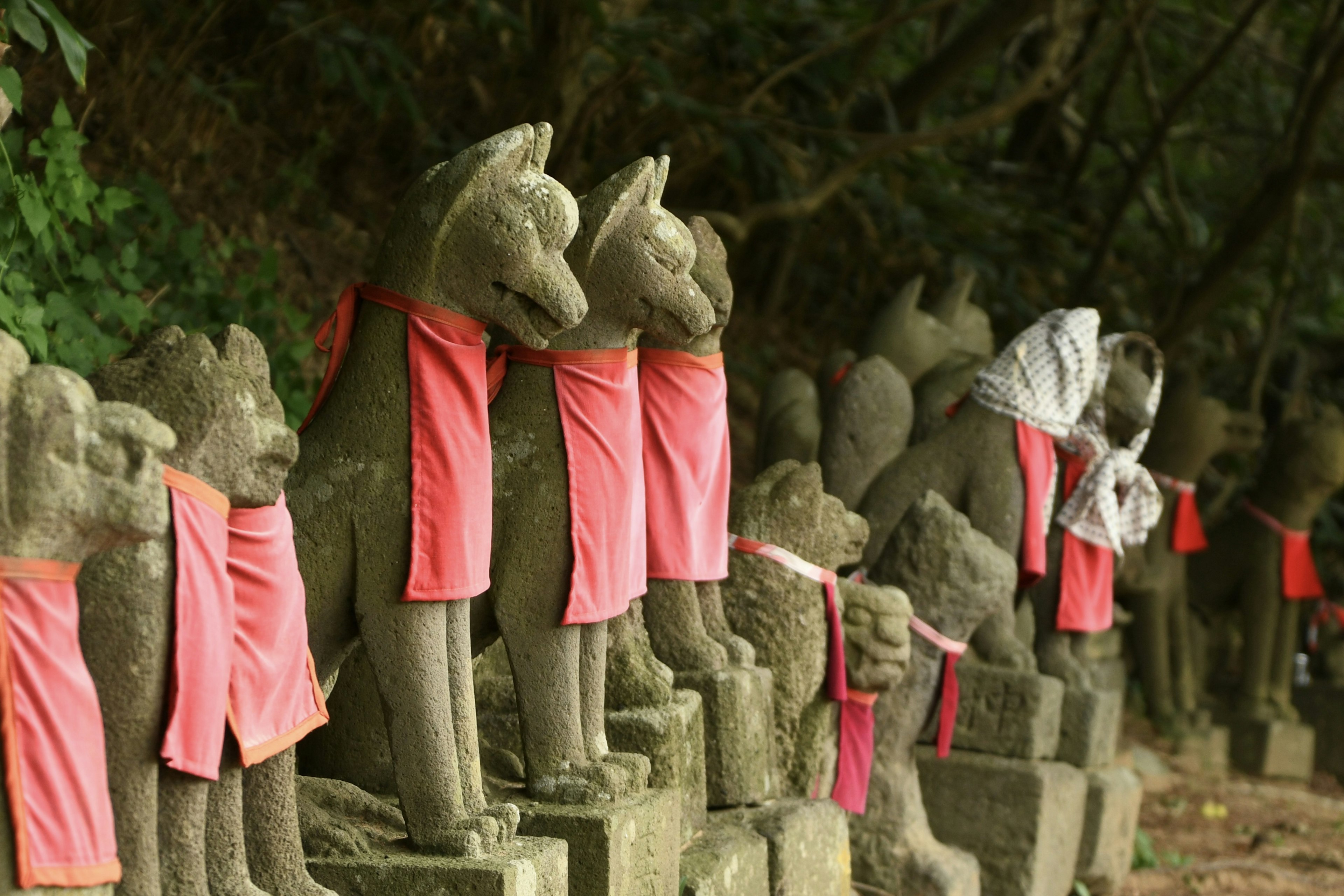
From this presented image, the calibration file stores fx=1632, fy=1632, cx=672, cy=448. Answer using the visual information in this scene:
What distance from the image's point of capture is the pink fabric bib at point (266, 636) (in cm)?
196

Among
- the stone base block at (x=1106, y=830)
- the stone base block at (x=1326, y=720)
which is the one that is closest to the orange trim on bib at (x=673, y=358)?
the stone base block at (x=1106, y=830)

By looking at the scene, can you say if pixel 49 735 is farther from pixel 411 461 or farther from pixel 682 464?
pixel 682 464

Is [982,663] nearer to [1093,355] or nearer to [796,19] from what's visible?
[1093,355]

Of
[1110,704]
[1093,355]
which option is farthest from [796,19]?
[1110,704]

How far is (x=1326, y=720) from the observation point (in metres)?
7.16

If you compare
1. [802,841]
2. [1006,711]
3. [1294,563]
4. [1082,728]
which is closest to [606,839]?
[802,841]

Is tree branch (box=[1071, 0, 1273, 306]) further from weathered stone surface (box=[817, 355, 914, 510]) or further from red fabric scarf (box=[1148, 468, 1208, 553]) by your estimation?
weathered stone surface (box=[817, 355, 914, 510])

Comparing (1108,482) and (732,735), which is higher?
(1108,482)

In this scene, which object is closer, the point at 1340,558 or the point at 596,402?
the point at 596,402

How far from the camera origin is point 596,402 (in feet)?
8.66

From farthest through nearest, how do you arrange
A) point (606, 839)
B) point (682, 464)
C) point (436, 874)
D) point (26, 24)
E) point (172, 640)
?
point (682, 464)
point (26, 24)
point (606, 839)
point (436, 874)
point (172, 640)

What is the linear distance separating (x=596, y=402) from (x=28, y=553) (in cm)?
116

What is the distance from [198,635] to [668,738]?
1149mm

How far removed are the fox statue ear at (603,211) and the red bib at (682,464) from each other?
0.45 m
